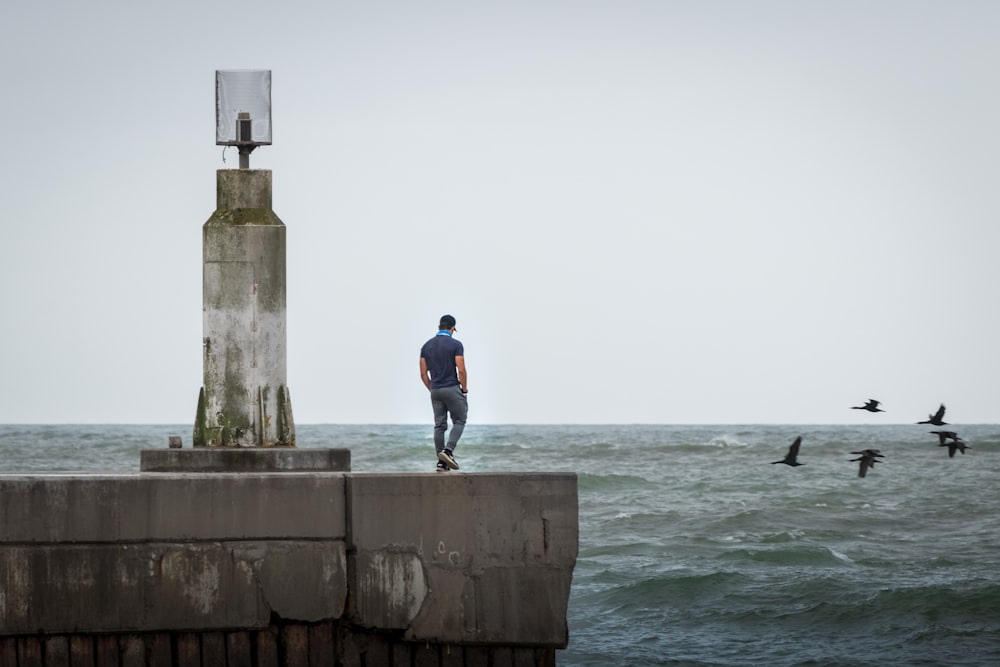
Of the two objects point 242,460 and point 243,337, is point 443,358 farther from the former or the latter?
point 242,460

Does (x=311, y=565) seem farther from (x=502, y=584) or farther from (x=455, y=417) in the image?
(x=455, y=417)

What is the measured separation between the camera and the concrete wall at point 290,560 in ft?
32.2

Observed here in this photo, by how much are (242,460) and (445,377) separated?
1824 mm

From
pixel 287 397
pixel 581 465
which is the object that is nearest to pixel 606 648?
pixel 287 397

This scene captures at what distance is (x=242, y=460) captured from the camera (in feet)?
36.4

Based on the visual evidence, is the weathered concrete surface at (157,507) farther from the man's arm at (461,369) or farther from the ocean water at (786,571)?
the ocean water at (786,571)

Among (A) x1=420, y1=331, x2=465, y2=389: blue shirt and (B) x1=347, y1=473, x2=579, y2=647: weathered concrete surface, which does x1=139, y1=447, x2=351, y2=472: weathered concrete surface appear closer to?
(B) x1=347, y1=473, x2=579, y2=647: weathered concrete surface

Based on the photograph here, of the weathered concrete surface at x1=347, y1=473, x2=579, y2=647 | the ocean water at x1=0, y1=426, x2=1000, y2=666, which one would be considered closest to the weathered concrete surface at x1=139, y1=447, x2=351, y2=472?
the weathered concrete surface at x1=347, y1=473, x2=579, y2=647

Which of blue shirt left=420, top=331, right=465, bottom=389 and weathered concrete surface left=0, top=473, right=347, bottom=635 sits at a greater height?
blue shirt left=420, top=331, right=465, bottom=389

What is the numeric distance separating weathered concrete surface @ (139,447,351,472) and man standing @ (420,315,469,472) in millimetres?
1137

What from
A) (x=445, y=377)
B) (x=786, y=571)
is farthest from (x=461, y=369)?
(x=786, y=571)

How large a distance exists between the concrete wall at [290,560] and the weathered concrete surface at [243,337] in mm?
1500

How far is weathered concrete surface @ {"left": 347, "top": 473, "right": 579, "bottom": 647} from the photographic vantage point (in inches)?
396

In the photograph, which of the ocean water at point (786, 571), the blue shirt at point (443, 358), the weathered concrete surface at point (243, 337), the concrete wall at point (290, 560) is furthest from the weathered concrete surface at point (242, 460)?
the ocean water at point (786, 571)
